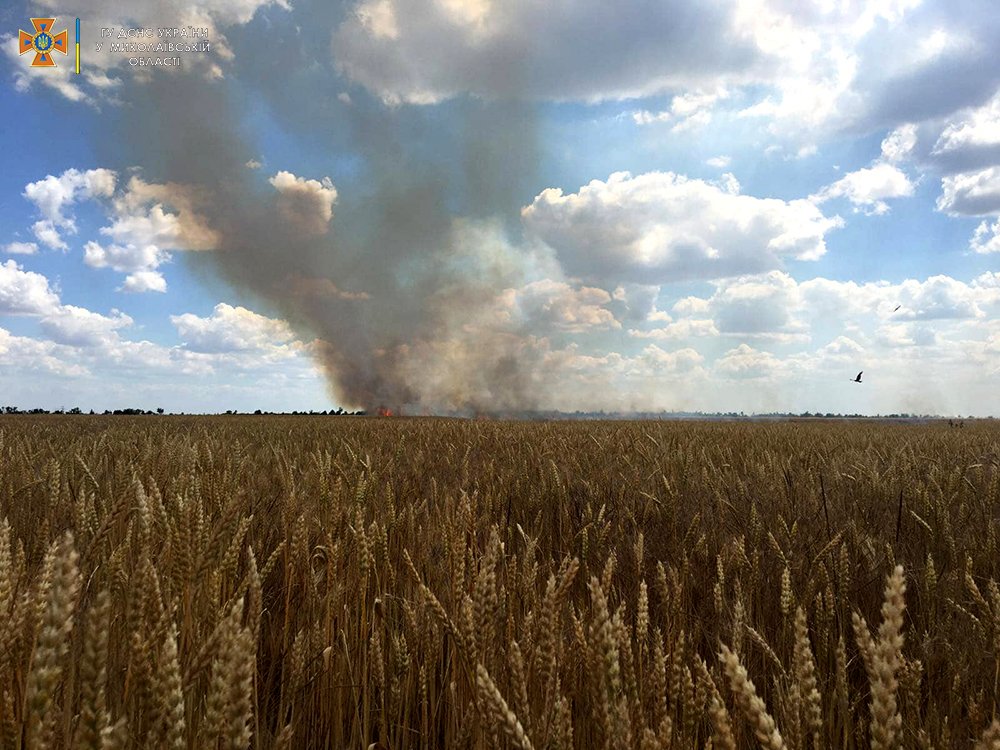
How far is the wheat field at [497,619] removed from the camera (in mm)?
840

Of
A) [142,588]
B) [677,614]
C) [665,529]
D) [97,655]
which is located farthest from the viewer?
[665,529]

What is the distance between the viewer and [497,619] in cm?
172

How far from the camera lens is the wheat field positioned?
2.76 ft

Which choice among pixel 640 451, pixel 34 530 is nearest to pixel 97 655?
pixel 34 530

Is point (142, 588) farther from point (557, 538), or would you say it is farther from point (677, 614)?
point (557, 538)

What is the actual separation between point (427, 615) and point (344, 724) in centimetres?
34

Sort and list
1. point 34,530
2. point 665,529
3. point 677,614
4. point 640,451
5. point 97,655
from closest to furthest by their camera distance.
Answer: point 97,655
point 677,614
point 34,530
point 665,529
point 640,451

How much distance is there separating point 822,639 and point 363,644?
1.37m

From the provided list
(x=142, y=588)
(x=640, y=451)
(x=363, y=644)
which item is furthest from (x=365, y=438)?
(x=142, y=588)

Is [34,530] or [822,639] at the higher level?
[34,530]

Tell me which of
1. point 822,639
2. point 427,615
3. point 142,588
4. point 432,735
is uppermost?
point 142,588

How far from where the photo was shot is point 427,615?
1.71 meters

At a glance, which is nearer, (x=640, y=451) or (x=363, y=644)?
(x=363, y=644)

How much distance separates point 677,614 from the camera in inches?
74.0
